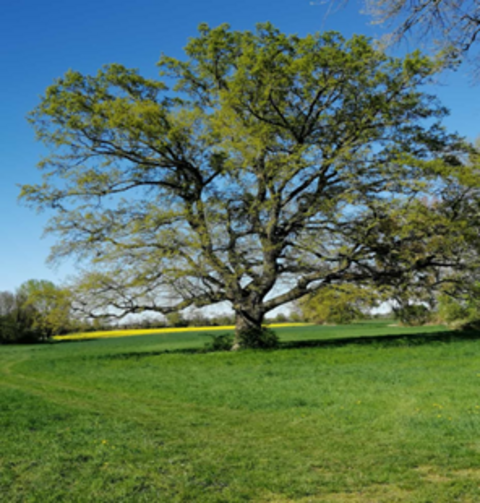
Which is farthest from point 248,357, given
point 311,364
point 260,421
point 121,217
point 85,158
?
point 85,158

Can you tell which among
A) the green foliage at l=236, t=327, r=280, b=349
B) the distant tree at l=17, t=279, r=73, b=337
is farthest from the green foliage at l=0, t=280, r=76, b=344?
the green foliage at l=236, t=327, r=280, b=349

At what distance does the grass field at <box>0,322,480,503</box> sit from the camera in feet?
19.7

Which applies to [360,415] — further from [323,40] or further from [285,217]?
[323,40]

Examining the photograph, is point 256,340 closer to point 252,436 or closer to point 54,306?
point 54,306

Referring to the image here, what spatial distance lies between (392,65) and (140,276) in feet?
48.1

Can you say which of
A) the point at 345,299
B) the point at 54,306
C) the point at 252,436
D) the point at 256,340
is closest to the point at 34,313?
the point at 54,306

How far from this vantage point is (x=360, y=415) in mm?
9805

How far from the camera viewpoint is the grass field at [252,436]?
19.7ft

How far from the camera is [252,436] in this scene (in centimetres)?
863

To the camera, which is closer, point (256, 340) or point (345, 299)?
point (345, 299)

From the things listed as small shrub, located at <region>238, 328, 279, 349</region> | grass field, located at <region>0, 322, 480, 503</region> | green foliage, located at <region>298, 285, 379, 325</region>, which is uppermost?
green foliage, located at <region>298, 285, 379, 325</region>

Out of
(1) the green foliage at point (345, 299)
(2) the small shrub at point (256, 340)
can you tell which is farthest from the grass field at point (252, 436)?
(2) the small shrub at point (256, 340)

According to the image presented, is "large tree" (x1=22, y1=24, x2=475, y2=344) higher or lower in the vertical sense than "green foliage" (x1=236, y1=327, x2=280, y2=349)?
higher

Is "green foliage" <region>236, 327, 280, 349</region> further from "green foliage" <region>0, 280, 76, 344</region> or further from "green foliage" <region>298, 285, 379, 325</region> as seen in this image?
"green foliage" <region>0, 280, 76, 344</region>
